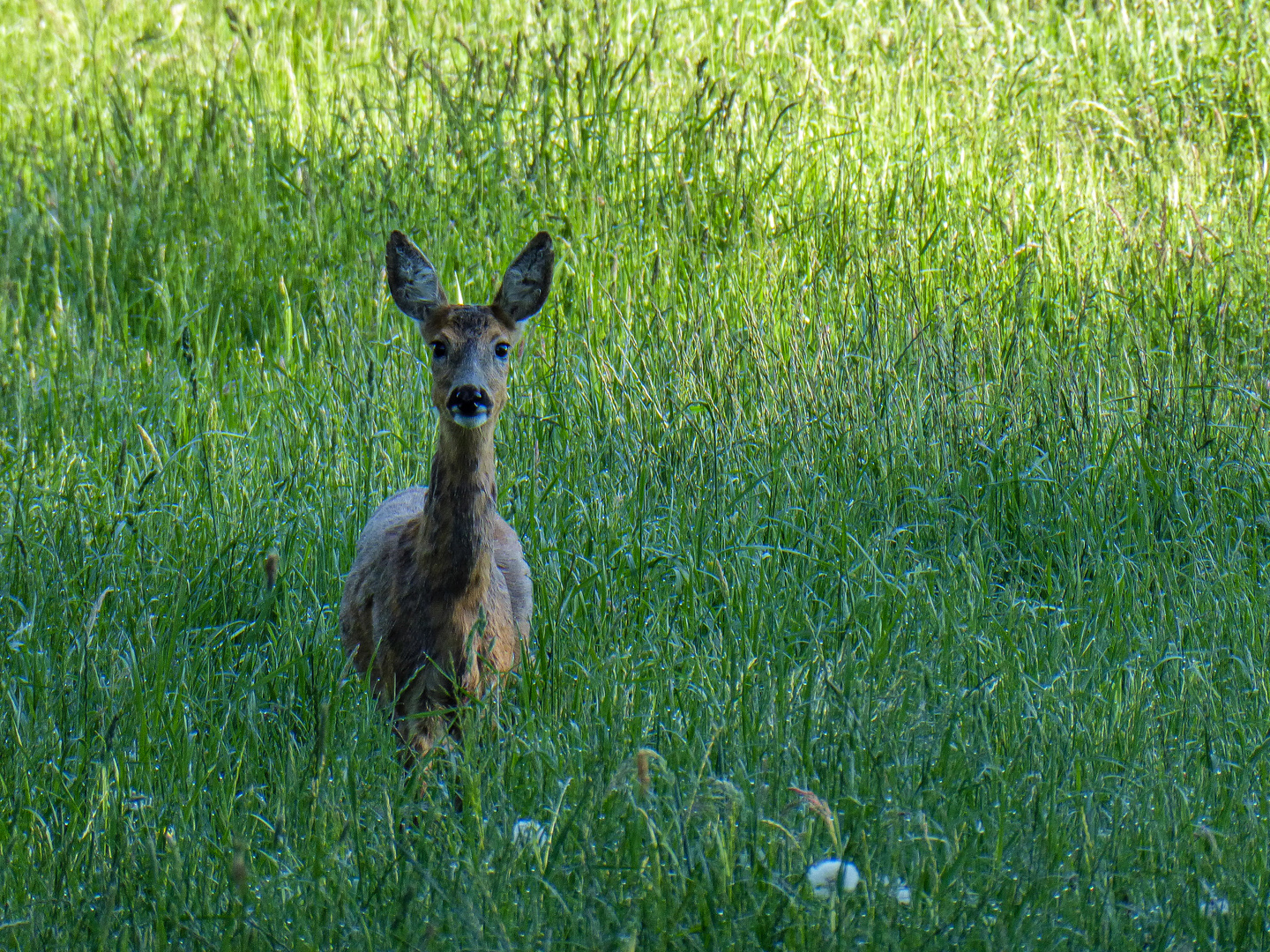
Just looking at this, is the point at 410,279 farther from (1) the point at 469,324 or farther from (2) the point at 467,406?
(2) the point at 467,406

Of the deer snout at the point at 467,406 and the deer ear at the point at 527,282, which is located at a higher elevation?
the deer ear at the point at 527,282

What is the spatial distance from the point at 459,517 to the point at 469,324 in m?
0.57

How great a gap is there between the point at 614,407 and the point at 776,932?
9.71 feet

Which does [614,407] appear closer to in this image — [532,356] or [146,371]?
[532,356]

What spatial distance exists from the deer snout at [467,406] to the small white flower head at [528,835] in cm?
120

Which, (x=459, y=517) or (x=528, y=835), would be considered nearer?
(x=528, y=835)

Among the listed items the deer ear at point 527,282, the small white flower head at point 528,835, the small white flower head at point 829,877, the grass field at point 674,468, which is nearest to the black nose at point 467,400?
the deer ear at point 527,282

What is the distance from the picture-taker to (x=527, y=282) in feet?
15.0

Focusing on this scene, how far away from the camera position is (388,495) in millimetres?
5363

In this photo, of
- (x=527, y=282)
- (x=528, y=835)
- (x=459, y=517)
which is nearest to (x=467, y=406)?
(x=459, y=517)

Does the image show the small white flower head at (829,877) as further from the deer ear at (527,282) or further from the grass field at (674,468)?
the deer ear at (527,282)

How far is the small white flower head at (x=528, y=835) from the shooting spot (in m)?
3.12

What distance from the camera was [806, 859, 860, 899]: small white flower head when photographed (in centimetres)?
288

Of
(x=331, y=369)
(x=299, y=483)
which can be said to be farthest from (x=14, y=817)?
(x=331, y=369)
